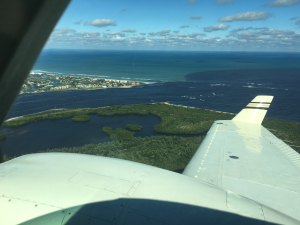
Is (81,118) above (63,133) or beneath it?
above

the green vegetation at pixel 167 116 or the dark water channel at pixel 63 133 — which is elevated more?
the green vegetation at pixel 167 116

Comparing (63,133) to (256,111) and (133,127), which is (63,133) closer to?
(133,127)

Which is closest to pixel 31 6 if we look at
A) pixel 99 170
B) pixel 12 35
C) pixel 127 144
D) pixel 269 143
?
pixel 12 35

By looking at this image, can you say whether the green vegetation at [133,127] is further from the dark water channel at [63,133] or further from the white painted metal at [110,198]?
the white painted metal at [110,198]

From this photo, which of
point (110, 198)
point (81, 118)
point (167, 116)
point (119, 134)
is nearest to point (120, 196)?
point (110, 198)

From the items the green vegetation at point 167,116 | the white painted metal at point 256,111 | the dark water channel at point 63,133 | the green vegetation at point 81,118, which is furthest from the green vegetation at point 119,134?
the white painted metal at point 256,111

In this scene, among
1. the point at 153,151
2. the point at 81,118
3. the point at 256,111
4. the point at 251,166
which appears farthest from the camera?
the point at 81,118
